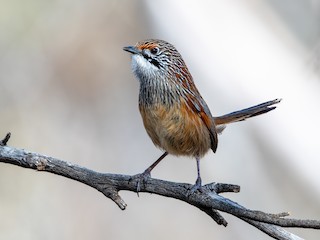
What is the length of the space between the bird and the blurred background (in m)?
2.43

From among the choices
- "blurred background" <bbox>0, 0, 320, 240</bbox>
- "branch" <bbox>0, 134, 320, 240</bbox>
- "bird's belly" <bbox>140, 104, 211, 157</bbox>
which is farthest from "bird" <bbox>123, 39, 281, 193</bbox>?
"blurred background" <bbox>0, 0, 320, 240</bbox>

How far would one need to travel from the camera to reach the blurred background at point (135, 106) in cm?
812

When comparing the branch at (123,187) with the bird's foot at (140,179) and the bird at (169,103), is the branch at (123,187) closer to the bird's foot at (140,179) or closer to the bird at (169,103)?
the bird's foot at (140,179)

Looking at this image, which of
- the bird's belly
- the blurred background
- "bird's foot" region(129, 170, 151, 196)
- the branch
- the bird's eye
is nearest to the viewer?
the branch

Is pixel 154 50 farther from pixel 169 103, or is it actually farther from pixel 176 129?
pixel 176 129

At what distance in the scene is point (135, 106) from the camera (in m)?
9.73

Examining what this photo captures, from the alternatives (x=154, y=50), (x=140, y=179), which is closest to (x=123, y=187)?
(x=140, y=179)

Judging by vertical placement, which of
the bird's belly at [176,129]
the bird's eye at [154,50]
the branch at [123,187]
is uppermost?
the bird's eye at [154,50]

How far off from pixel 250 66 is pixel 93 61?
2720mm

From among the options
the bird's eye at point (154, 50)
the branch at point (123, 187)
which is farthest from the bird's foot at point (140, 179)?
the bird's eye at point (154, 50)

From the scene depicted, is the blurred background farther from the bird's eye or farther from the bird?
the bird's eye

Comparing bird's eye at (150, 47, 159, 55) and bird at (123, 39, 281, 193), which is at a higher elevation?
bird's eye at (150, 47, 159, 55)

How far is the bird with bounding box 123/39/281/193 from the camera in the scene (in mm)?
5219

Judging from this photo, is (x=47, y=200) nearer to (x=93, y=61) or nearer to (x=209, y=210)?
(x=93, y=61)
